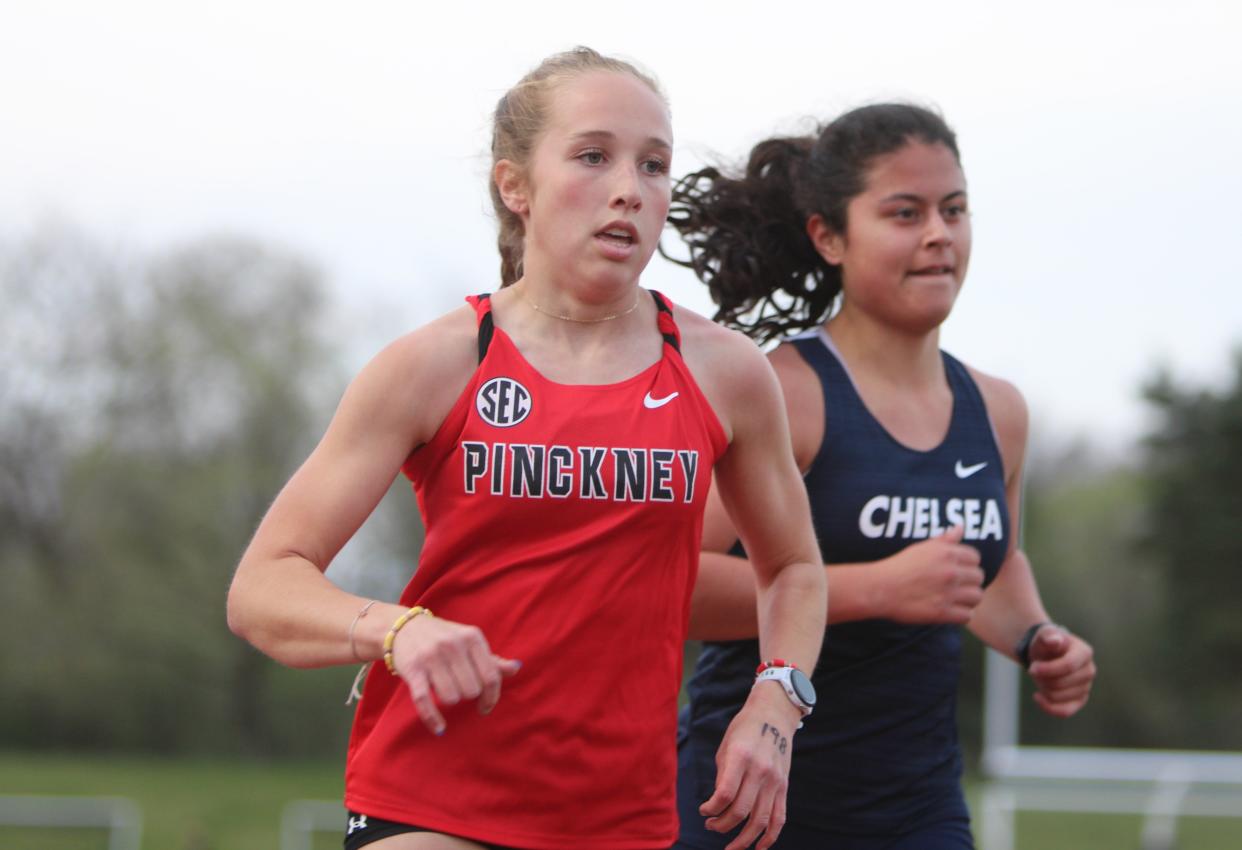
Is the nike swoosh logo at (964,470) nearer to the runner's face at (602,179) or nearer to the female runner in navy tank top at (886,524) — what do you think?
the female runner in navy tank top at (886,524)

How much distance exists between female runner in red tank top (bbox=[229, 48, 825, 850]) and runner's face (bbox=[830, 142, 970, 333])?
3.57 ft

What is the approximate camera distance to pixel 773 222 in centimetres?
407

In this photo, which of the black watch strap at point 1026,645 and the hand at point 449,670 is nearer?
the hand at point 449,670

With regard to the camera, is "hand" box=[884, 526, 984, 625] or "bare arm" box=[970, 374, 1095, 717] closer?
"hand" box=[884, 526, 984, 625]

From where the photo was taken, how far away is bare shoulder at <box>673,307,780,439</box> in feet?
9.18

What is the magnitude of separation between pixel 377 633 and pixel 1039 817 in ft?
79.6

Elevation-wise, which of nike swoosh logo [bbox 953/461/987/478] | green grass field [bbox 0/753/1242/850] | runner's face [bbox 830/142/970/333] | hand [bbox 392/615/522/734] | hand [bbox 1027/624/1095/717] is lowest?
green grass field [bbox 0/753/1242/850]

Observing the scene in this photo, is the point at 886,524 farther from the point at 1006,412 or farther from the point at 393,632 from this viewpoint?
the point at 393,632

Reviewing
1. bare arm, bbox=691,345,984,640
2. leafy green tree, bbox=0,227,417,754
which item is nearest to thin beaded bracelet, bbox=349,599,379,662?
bare arm, bbox=691,345,984,640

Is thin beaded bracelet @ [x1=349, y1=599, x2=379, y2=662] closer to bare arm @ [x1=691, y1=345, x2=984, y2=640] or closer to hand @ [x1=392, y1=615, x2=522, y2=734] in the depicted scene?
hand @ [x1=392, y1=615, x2=522, y2=734]

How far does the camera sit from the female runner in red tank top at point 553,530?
2.54m

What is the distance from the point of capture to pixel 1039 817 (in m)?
24.7

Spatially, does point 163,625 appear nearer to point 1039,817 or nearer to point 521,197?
point 1039,817

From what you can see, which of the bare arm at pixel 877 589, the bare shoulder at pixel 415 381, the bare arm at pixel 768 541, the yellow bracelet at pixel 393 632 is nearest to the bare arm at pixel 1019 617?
the bare arm at pixel 877 589
